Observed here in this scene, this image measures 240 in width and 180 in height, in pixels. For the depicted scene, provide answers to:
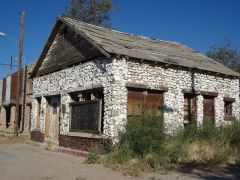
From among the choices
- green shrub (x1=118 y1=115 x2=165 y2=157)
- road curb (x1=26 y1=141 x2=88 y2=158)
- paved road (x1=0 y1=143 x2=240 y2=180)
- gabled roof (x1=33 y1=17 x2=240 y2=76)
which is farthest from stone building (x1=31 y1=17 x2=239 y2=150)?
paved road (x1=0 y1=143 x2=240 y2=180)

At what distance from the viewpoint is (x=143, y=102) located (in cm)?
1381

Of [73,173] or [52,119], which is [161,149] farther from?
[52,119]

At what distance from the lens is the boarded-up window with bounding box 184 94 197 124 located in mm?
15859

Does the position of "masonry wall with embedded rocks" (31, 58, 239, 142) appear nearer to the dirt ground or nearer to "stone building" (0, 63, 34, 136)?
the dirt ground

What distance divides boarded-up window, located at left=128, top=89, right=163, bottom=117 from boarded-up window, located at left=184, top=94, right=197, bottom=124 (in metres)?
1.92

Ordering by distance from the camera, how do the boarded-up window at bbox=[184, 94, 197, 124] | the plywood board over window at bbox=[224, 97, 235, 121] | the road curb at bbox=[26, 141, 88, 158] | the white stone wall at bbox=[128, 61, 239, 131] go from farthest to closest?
the plywood board over window at bbox=[224, 97, 235, 121] < the boarded-up window at bbox=[184, 94, 197, 124] < the white stone wall at bbox=[128, 61, 239, 131] < the road curb at bbox=[26, 141, 88, 158]

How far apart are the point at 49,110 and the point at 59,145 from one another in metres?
2.78

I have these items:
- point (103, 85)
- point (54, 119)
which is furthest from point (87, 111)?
point (54, 119)

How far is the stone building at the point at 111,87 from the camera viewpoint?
43.4ft

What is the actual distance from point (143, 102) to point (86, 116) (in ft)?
8.30

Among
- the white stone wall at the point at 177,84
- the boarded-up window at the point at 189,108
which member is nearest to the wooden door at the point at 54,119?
the white stone wall at the point at 177,84

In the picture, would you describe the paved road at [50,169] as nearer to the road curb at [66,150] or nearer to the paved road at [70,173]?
the paved road at [70,173]

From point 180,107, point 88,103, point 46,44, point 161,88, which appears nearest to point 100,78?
point 88,103

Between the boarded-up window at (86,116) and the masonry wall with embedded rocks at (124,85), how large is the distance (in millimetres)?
430
